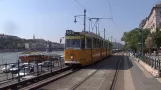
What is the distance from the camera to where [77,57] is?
93.6 ft

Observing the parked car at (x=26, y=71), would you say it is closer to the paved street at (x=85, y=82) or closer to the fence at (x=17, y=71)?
the fence at (x=17, y=71)

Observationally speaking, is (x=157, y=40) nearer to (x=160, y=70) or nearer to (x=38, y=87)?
(x=160, y=70)

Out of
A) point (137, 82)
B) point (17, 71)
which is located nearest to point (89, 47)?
point (137, 82)

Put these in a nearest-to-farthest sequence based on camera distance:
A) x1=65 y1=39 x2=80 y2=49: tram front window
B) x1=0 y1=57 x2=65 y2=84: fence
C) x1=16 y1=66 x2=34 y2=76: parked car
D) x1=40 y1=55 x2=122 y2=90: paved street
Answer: x1=40 y1=55 x2=122 y2=90: paved street
x1=0 y1=57 x2=65 y2=84: fence
x1=16 y1=66 x2=34 y2=76: parked car
x1=65 y1=39 x2=80 y2=49: tram front window

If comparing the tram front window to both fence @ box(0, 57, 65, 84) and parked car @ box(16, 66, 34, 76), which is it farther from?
parked car @ box(16, 66, 34, 76)

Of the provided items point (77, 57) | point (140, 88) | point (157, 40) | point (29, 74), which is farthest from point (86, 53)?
point (157, 40)

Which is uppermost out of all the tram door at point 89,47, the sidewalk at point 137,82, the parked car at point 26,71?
the tram door at point 89,47

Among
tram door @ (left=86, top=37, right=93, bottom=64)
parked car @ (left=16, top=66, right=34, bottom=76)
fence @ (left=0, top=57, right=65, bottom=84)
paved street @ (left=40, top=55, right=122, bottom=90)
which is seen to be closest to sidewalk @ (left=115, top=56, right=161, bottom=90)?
paved street @ (left=40, top=55, right=122, bottom=90)

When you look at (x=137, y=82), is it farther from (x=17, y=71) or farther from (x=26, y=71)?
(x=17, y=71)

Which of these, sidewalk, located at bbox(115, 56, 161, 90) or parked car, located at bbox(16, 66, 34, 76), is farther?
parked car, located at bbox(16, 66, 34, 76)

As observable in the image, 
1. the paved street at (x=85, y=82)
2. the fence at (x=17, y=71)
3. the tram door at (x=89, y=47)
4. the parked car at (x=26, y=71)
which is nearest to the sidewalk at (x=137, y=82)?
the paved street at (x=85, y=82)

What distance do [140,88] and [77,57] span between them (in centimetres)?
1306

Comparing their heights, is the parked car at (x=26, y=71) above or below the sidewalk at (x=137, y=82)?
above

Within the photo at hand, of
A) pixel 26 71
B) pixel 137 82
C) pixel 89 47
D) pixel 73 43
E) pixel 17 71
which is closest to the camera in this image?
pixel 17 71
